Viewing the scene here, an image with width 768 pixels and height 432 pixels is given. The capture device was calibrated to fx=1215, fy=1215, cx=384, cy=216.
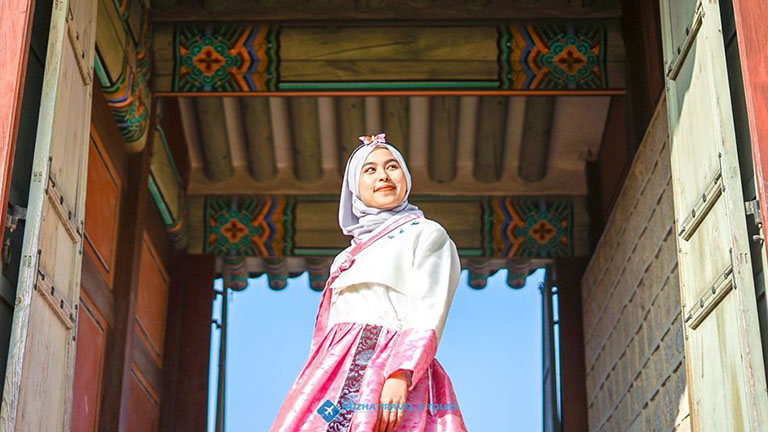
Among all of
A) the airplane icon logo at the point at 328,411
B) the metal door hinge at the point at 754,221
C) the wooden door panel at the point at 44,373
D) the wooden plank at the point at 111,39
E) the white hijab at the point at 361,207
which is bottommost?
the airplane icon logo at the point at 328,411

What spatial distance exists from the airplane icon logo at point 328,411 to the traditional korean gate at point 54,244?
31.2 inches

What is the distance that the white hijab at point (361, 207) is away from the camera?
3.44 m

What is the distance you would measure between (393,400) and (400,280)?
387 millimetres

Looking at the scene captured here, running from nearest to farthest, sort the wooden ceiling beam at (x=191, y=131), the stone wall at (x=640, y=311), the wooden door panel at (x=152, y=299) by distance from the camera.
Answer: the stone wall at (x=640, y=311) → the wooden door panel at (x=152, y=299) → the wooden ceiling beam at (x=191, y=131)

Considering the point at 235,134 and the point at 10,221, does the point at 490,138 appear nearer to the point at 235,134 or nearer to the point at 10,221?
the point at 235,134

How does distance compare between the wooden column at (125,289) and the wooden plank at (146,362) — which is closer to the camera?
the wooden column at (125,289)

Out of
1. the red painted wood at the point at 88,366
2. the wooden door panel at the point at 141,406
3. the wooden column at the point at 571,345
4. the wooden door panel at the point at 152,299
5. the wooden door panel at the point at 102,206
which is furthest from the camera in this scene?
the wooden column at the point at 571,345

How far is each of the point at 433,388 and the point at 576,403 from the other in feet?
13.5

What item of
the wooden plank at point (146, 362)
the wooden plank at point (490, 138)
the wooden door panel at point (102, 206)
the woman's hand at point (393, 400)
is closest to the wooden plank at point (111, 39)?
the wooden door panel at point (102, 206)

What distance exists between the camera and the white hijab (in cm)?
344

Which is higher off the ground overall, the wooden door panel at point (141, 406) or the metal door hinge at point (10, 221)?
the wooden door panel at point (141, 406)

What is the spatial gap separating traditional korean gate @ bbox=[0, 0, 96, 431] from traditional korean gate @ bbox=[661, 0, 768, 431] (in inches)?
73.4

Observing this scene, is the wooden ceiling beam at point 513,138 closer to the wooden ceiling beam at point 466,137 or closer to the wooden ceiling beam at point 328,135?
the wooden ceiling beam at point 466,137

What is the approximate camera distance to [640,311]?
561cm
